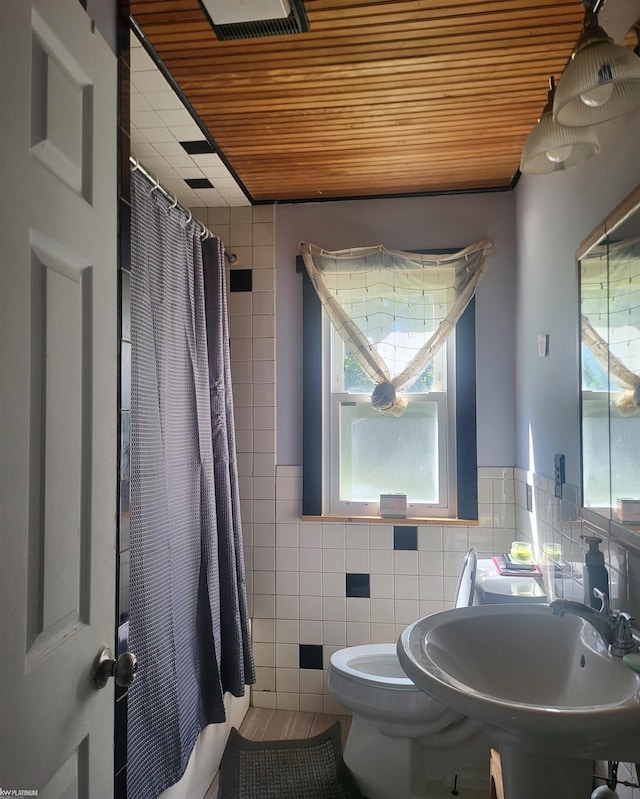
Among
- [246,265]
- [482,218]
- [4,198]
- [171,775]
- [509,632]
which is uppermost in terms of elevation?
[482,218]

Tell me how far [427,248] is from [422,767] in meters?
2.12

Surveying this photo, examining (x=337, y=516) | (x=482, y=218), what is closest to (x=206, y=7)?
(x=482, y=218)

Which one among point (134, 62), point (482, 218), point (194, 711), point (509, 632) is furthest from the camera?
point (482, 218)

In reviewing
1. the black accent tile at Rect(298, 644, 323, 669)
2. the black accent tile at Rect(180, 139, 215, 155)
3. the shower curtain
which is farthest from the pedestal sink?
the black accent tile at Rect(180, 139, 215, 155)

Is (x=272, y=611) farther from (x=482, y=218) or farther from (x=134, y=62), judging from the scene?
(x=134, y=62)

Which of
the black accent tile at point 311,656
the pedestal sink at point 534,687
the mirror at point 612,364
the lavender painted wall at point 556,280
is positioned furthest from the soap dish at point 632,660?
the black accent tile at point 311,656

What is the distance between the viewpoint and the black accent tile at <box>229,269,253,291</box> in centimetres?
287

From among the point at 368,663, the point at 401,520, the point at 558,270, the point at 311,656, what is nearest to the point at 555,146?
the point at 558,270

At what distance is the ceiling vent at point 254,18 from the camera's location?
1467mm

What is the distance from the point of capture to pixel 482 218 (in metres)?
2.74

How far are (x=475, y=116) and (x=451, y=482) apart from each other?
5.01 feet

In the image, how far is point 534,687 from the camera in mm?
1333

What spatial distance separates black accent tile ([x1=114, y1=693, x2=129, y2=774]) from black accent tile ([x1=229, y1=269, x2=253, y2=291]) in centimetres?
207

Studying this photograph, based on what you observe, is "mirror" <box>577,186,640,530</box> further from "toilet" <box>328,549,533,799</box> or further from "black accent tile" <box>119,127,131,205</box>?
"black accent tile" <box>119,127,131,205</box>
